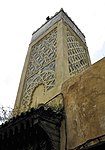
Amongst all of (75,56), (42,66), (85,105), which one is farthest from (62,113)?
(75,56)

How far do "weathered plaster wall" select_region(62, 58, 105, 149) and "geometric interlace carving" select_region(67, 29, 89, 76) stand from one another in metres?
1.79

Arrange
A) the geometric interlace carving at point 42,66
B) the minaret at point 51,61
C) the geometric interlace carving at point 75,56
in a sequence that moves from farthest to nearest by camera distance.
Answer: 1. the geometric interlace carving at point 75,56
2. the geometric interlace carving at point 42,66
3. the minaret at point 51,61

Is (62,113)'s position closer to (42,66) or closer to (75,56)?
(42,66)

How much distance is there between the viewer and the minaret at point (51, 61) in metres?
7.41

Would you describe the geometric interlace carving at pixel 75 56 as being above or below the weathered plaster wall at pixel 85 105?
above

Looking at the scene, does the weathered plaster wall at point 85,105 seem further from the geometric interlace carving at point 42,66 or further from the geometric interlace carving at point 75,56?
the geometric interlace carving at point 75,56

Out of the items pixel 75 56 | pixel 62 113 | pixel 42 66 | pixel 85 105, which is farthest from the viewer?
pixel 75 56

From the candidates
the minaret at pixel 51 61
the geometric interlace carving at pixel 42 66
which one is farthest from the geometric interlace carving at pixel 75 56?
the geometric interlace carving at pixel 42 66

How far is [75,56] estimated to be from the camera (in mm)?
8977

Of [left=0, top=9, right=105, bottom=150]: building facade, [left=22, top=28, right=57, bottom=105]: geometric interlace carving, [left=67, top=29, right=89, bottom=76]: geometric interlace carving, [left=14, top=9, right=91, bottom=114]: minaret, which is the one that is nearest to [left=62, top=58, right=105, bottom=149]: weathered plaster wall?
[left=0, top=9, right=105, bottom=150]: building facade

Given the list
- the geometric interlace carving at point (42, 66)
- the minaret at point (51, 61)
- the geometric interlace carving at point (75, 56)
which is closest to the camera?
the minaret at point (51, 61)

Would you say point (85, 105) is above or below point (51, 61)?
below

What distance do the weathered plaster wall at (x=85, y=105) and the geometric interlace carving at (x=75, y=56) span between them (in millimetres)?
1794

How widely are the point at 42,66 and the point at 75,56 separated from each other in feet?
3.79
